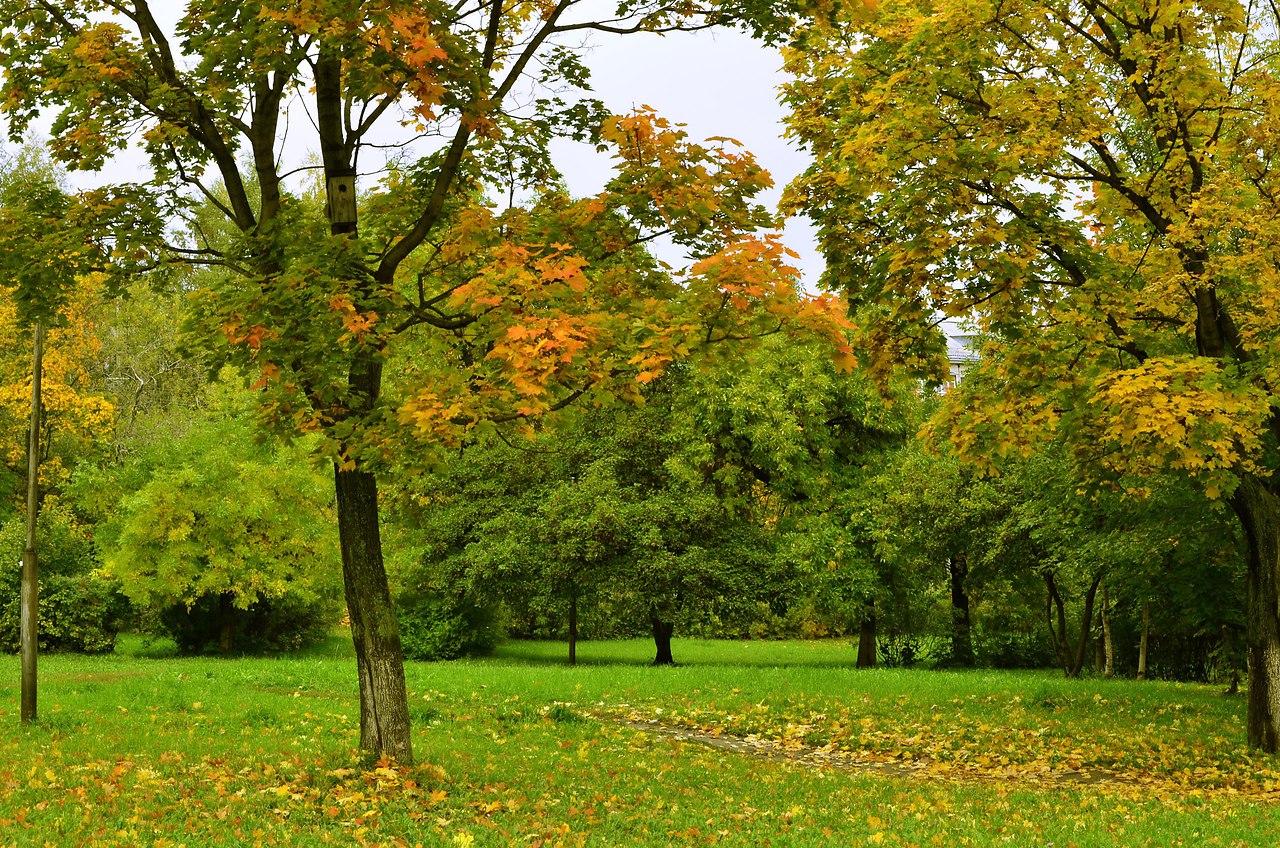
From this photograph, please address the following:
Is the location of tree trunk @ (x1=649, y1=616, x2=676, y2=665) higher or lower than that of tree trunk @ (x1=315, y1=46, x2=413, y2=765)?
lower

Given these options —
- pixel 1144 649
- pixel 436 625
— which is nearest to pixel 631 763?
pixel 436 625

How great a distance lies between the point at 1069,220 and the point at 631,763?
835cm

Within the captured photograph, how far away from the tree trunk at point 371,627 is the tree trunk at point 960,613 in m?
20.6

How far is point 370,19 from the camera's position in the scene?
7809 millimetres

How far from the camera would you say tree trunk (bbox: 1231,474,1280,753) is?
12445 mm

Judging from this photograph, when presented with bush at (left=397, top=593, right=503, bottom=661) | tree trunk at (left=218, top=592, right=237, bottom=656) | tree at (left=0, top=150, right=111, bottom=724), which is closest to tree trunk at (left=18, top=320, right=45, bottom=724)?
tree at (left=0, top=150, right=111, bottom=724)

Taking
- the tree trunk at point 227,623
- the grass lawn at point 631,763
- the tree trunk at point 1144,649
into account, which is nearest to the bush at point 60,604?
the tree trunk at point 227,623

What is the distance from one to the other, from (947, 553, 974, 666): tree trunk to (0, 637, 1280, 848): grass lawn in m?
8.09

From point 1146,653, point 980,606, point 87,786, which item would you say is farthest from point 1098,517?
point 87,786

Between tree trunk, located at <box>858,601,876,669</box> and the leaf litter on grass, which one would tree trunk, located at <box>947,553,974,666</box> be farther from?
the leaf litter on grass

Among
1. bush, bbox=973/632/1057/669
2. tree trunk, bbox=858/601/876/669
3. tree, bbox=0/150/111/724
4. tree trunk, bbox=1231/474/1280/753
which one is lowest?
bush, bbox=973/632/1057/669

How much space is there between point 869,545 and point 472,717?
48.2ft

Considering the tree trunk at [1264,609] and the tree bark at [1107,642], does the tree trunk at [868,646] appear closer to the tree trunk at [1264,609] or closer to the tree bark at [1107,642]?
the tree bark at [1107,642]

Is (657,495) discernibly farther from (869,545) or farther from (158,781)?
(158,781)
